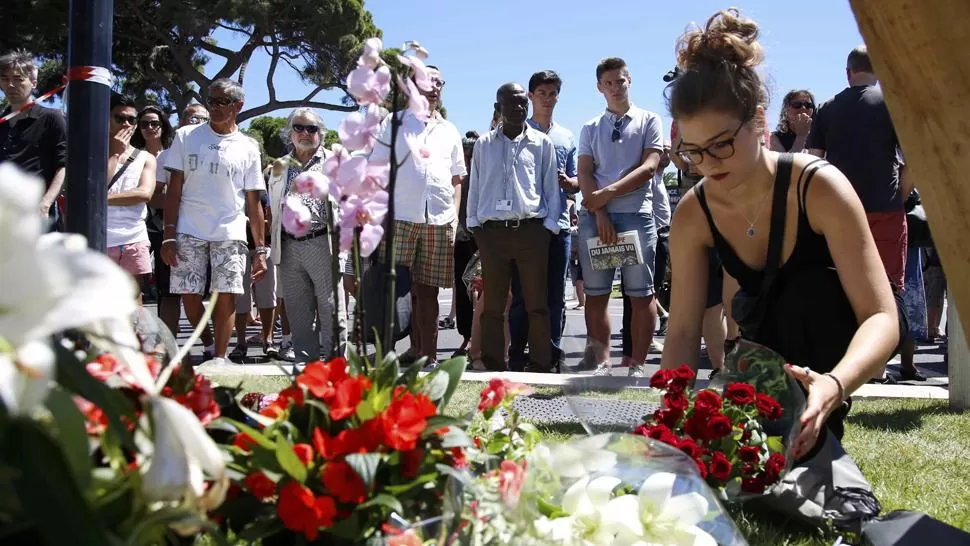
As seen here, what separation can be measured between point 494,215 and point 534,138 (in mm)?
565

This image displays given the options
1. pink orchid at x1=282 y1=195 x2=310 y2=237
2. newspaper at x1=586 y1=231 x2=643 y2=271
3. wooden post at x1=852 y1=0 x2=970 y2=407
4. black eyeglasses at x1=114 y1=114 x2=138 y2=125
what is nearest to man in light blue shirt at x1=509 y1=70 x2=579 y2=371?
newspaper at x1=586 y1=231 x2=643 y2=271

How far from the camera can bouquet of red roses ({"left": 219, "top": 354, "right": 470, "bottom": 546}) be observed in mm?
970

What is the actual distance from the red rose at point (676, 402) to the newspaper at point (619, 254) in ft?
10.8

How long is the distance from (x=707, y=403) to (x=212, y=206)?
3908 millimetres

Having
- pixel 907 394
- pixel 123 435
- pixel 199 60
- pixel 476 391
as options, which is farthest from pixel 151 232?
pixel 199 60

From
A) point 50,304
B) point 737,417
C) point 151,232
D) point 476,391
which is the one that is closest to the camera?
point 50,304

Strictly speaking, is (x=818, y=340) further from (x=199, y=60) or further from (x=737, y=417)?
(x=199, y=60)

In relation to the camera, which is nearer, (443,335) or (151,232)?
(151,232)

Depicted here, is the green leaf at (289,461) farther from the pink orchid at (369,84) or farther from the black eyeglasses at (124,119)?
the black eyeglasses at (124,119)

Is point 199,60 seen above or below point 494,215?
above

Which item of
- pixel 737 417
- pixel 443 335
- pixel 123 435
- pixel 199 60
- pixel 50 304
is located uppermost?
pixel 199 60

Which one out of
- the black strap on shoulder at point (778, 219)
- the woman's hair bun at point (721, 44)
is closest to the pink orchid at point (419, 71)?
the woman's hair bun at point (721, 44)

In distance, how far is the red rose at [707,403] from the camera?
2.04 metres

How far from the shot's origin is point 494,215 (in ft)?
18.5
